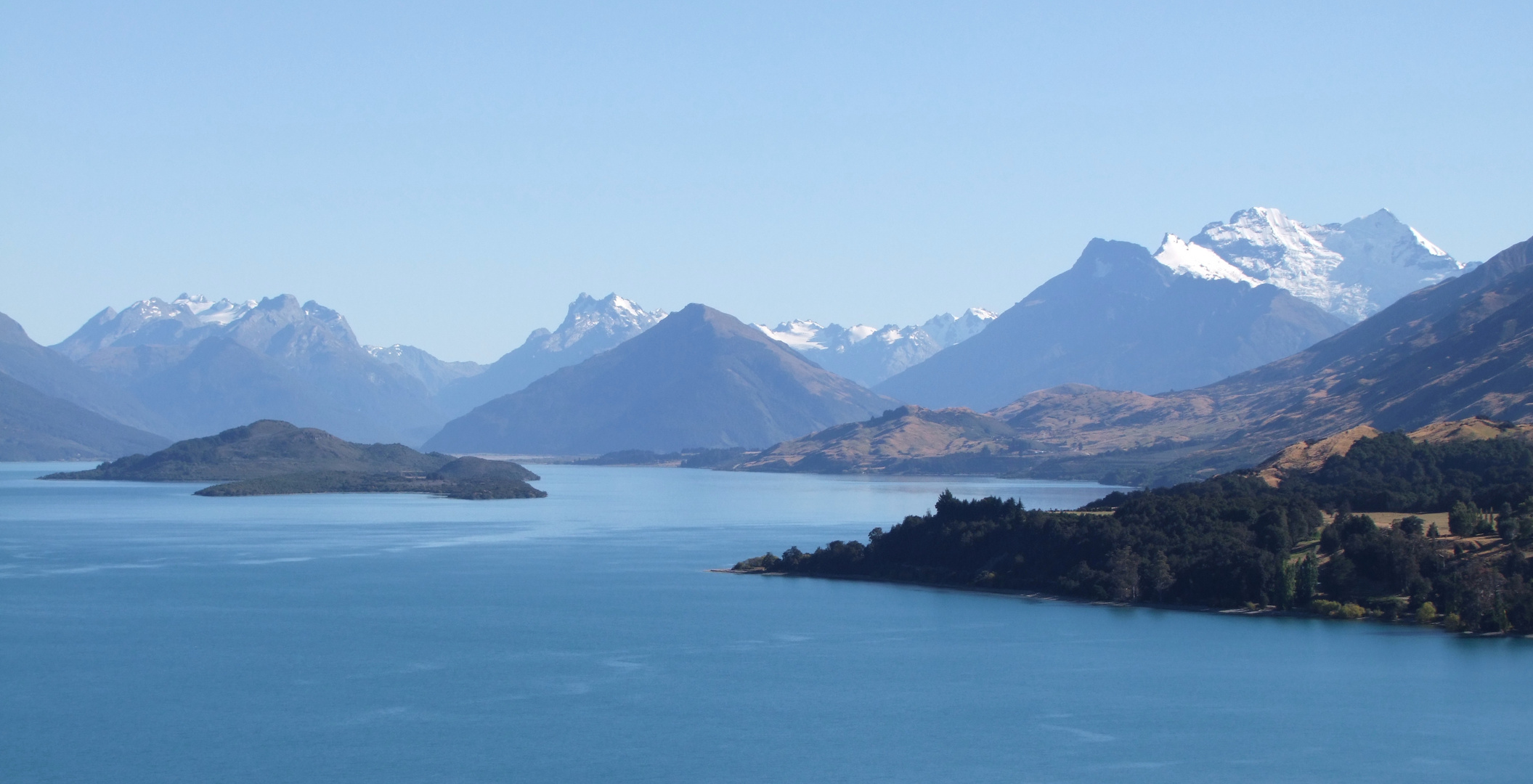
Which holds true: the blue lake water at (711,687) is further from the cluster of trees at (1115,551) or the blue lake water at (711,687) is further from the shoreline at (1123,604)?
the cluster of trees at (1115,551)

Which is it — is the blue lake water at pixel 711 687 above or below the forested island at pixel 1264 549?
below

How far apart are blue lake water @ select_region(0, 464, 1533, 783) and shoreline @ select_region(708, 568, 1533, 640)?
1737 millimetres

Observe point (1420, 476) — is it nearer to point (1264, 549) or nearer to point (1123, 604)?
point (1264, 549)

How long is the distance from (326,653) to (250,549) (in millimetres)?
71962

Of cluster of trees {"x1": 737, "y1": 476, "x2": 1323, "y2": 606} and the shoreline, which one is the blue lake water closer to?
the shoreline

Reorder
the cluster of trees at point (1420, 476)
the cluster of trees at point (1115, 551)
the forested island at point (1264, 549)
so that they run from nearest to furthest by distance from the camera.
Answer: the forested island at point (1264, 549), the cluster of trees at point (1115, 551), the cluster of trees at point (1420, 476)

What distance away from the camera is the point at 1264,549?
11650 cm

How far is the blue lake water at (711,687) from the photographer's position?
230 feet

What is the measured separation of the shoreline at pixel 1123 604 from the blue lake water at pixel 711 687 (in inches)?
68.4

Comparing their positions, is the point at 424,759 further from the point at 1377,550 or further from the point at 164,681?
the point at 1377,550

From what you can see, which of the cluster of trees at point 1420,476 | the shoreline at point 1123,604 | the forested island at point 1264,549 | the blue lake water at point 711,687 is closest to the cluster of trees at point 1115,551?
the forested island at point 1264,549

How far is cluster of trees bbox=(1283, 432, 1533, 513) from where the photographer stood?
132m

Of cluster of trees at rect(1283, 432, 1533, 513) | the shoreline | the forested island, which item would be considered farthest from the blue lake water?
cluster of trees at rect(1283, 432, 1533, 513)

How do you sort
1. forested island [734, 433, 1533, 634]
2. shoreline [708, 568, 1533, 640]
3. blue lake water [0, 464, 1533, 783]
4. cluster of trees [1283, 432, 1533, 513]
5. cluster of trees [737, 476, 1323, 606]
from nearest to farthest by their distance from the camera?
blue lake water [0, 464, 1533, 783] < shoreline [708, 568, 1533, 640] < forested island [734, 433, 1533, 634] < cluster of trees [737, 476, 1323, 606] < cluster of trees [1283, 432, 1533, 513]
